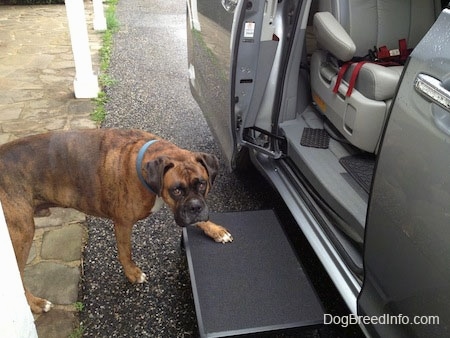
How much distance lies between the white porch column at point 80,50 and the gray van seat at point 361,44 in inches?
110

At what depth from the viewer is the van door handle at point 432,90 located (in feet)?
4.25

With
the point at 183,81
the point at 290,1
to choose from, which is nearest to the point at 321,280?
the point at 290,1

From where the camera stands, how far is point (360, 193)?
2258 mm

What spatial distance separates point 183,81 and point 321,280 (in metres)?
3.53

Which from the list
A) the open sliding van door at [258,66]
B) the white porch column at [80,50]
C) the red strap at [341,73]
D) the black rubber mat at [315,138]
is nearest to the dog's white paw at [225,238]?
the open sliding van door at [258,66]

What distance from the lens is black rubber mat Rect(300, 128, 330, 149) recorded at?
2.73m

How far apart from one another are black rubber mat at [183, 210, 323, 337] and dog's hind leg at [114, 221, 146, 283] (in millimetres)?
321

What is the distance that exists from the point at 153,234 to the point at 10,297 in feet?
4.97

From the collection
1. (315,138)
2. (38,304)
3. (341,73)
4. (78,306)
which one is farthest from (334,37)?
(38,304)

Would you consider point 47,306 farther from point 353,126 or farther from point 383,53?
point 383,53

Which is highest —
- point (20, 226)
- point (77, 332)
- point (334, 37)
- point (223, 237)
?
point (334, 37)

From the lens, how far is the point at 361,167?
8.11 feet

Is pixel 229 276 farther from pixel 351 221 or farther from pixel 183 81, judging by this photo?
pixel 183 81

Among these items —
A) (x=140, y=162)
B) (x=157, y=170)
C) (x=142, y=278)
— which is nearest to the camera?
(x=157, y=170)
